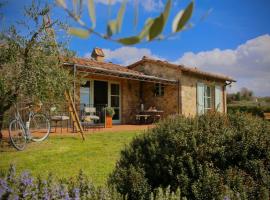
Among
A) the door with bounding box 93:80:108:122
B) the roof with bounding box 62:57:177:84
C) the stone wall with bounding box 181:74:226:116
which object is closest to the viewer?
the roof with bounding box 62:57:177:84

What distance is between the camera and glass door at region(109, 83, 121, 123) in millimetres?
18422

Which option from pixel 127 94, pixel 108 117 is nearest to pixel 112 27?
pixel 108 117

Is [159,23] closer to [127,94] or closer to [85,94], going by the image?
[85,94]

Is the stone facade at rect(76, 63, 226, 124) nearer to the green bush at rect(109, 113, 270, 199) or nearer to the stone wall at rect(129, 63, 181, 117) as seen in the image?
the stone wall at rect(129, 63, 181, 117)

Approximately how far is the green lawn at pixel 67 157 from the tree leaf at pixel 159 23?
16.3 ft

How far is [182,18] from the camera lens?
60 cm

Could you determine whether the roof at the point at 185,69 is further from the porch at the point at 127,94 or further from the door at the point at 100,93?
the door at the point at 100,93

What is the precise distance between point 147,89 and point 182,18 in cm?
2036

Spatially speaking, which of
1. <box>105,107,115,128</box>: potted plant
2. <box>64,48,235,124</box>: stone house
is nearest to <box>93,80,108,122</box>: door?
<box>64,48,235,124</box>: stone house

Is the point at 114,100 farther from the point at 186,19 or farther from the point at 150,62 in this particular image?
the point at 186,19

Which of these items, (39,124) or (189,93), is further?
(189,93)

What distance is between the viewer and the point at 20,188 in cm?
256

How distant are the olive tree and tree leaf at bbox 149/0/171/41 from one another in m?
5.94

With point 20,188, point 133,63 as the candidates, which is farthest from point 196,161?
point 133,63
